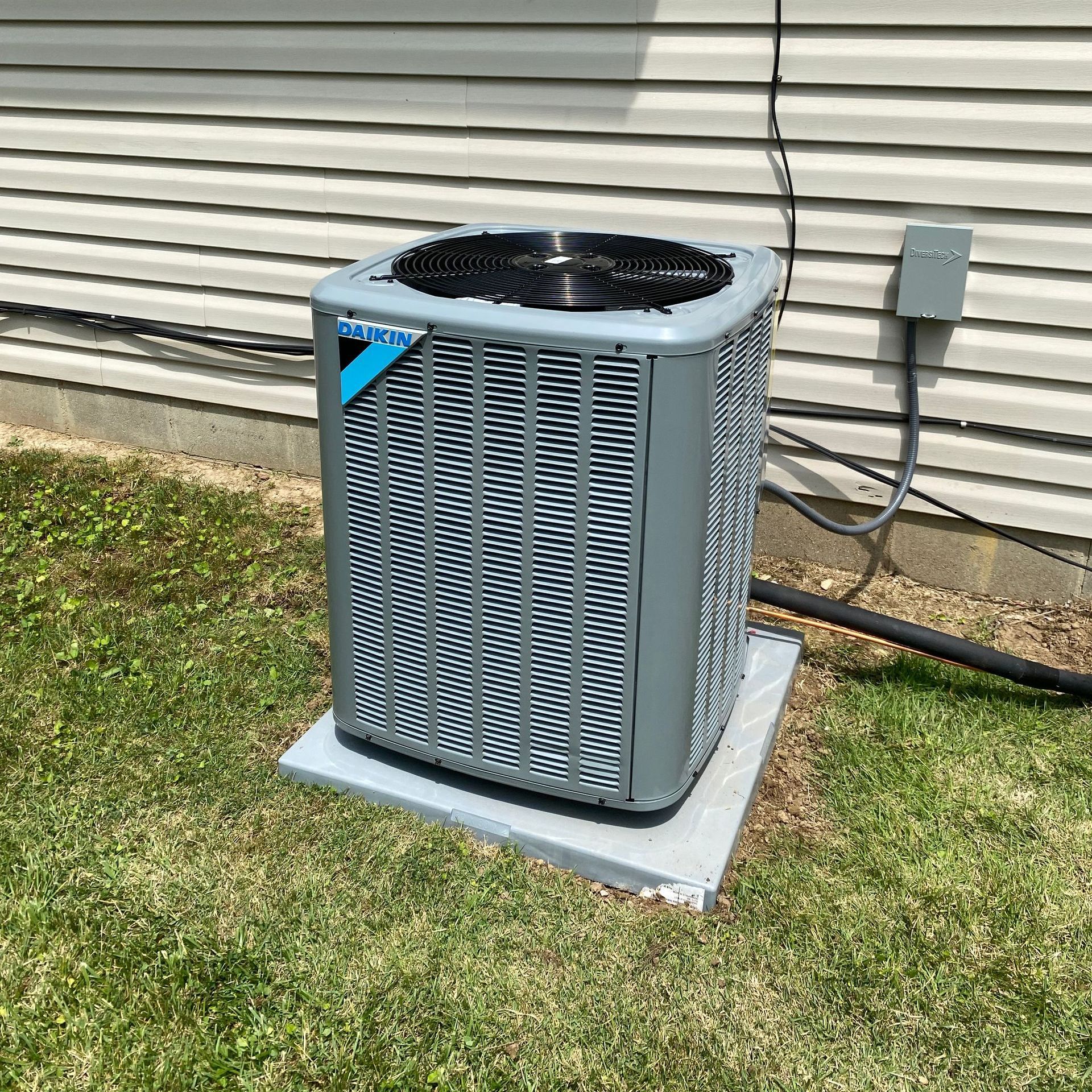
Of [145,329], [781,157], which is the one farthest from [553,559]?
[145,329]

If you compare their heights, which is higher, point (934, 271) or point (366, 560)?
point (934, 271)

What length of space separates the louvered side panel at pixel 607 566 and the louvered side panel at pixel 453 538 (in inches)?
10.4

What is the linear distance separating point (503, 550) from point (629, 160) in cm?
183

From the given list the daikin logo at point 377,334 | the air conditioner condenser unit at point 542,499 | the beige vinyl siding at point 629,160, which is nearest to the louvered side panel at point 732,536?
the air conditioner condenser unit at point 542,499

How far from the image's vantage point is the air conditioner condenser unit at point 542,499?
2.14 metres

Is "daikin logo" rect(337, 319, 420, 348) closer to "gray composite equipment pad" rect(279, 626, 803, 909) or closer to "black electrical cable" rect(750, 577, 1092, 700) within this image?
"gray composite equipment pad" rect(279, 626, 803, 909)

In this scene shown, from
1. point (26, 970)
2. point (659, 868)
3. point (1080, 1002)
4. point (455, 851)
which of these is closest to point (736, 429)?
point (659, 868)

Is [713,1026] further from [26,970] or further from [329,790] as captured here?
[26,970]

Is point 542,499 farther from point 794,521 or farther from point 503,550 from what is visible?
point 794,521

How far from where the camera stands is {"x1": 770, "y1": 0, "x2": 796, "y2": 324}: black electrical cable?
3283 millimetres

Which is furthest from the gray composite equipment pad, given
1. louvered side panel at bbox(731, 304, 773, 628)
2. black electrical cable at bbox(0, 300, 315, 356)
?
black electrical cable at bbox(0, 300, 315, 356)

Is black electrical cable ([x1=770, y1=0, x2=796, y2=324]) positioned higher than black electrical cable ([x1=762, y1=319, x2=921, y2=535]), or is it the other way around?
black electrical cable ([x1=770, y1=0, x2=796, y2=324])

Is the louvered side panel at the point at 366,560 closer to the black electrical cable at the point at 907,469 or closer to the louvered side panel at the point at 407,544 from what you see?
the louvered side panel at the point at 407,544

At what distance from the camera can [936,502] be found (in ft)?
11.9
